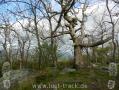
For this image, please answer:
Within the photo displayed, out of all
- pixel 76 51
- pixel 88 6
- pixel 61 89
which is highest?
pixel 88 6

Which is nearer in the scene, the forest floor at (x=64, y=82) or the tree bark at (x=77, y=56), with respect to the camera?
the forest floor at (x=64, y=82)

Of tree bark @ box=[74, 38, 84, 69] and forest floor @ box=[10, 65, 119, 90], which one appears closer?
forest floor @ box=[10, 65, 119, 90]

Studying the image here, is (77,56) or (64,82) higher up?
(77,56)

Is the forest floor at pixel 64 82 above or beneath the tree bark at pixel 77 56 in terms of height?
beneath

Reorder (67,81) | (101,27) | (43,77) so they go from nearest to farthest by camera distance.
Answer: (67,81), (43,77), (101,27)

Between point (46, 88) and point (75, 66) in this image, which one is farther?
point (75, 66)

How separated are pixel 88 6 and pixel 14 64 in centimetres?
1403

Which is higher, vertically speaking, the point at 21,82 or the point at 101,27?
the point at 101,27

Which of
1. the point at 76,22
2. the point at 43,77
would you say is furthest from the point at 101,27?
the point at 43,77

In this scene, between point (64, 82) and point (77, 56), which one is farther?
point (77, 56)

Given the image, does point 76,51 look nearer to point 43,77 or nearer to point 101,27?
point 43,77

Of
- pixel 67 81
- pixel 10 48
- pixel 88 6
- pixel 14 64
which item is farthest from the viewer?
pixel 10 48

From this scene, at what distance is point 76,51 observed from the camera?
2048cm

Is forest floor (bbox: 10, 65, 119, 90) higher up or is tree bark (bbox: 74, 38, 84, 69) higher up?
tree bark (bbox: 74, 38, 84, 69)
